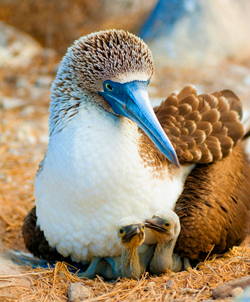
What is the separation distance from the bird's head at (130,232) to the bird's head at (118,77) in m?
0.62

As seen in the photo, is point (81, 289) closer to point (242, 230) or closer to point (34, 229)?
point (34, 229)

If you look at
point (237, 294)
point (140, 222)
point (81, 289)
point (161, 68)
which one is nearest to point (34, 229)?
point (81, 289)

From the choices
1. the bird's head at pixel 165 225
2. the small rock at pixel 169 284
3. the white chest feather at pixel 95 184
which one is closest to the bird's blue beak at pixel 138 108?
the white chest feather at pixel 95 184

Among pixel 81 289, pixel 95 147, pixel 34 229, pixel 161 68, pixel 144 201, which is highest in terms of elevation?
pixel 161 68

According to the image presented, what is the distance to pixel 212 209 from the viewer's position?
4.14m

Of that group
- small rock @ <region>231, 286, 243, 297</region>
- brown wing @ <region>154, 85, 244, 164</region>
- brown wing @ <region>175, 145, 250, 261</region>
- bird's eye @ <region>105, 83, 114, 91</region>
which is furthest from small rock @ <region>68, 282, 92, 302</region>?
bird's eye @ <region>105, 83, 114, 91</region>

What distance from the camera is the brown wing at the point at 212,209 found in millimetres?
4035

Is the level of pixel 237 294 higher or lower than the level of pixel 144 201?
lower

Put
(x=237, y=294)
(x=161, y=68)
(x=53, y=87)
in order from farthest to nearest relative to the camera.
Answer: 1. (x=161, y=68)
2. (x=53, y=87)
3. (x=237, y=294)

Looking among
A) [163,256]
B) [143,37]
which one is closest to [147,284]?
[163,256]

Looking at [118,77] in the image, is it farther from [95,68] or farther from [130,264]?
[130,264]

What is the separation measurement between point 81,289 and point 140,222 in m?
0.73

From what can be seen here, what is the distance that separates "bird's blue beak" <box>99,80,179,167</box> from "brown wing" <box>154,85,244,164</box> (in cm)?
68

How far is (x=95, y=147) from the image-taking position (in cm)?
379
